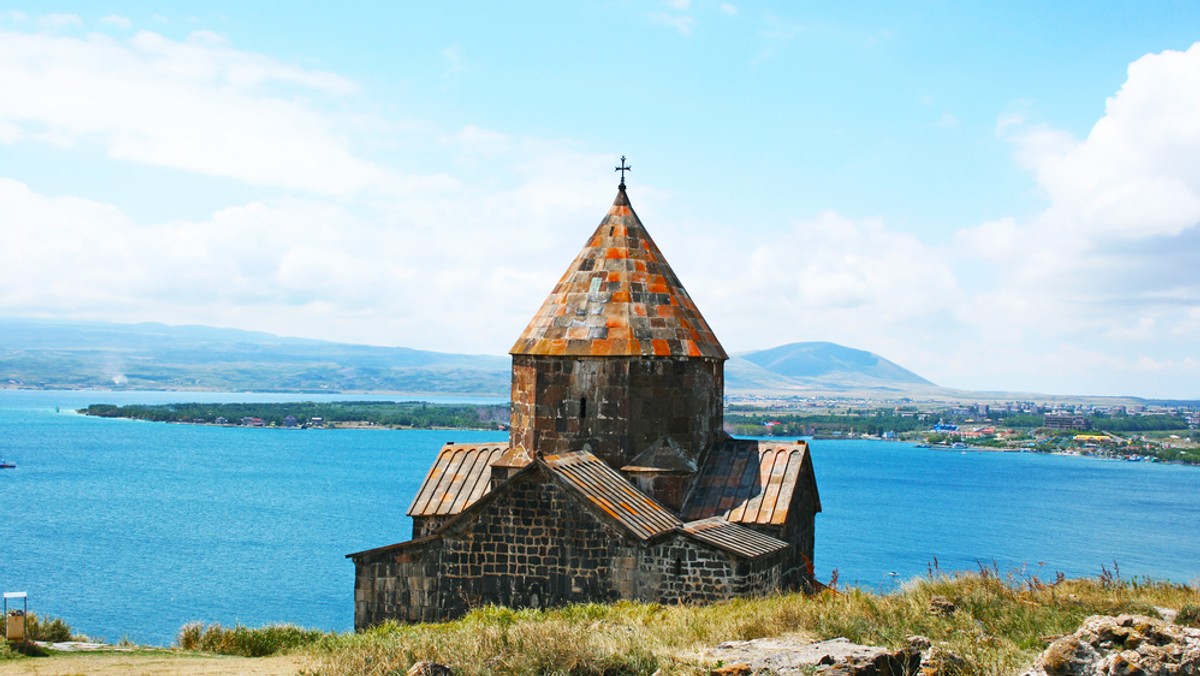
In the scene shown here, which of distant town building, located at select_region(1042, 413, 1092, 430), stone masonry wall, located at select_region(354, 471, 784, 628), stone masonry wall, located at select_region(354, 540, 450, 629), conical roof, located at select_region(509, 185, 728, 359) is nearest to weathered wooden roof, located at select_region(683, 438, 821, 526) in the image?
stone masonry wall, located at select_region(354, 471, 784, 628)

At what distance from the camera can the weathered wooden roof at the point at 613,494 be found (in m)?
10.6

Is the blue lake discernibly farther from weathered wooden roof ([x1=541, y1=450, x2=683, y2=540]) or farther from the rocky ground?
the rocky ground

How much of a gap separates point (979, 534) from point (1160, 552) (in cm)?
886

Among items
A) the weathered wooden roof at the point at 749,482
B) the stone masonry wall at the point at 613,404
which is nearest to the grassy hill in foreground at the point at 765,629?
the weathered wooden roof at the point at 749,482

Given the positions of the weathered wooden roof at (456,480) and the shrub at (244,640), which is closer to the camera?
the shrub at (244,640)

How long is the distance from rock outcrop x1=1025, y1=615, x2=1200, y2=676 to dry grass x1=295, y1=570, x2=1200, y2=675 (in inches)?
16.8

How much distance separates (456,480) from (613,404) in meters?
2.27

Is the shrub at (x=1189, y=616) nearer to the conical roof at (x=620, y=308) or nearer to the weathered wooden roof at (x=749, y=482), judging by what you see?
the weathered wooden roof at (x=749, y=482)

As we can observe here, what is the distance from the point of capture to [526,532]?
10836 millimetres

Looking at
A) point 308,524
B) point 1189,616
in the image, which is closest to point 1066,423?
point 308,524

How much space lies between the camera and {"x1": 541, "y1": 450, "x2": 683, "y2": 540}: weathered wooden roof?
34.8 feet

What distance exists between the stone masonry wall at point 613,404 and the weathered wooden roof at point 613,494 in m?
0.36

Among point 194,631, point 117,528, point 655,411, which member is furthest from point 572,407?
point 117,528

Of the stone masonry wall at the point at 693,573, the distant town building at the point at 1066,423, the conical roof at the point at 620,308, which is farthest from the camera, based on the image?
the distant town building at the point at 1066,423
